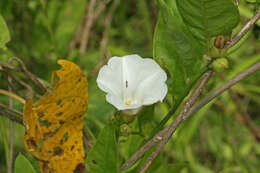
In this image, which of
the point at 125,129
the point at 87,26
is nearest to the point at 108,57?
the point at 87,26

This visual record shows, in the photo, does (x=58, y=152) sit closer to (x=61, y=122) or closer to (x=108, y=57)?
(x=61, y=122)

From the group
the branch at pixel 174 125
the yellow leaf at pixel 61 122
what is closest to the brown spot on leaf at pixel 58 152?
the yellow leaf at pixel 61 122

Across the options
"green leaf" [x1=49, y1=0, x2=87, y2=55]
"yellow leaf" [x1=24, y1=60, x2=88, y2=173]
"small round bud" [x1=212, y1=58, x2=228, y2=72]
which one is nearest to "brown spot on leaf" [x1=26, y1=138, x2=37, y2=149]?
"yellow leaf" [x1=24, y1=60, x2=88, y2=173]

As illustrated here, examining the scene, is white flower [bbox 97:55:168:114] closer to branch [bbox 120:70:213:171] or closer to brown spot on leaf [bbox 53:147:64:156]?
branch [bbox 120:70:213:171]

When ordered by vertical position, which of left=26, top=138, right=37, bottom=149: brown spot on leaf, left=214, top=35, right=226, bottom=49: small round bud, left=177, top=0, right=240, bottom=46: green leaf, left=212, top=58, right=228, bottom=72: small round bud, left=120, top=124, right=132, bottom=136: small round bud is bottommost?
left=26, top=138, right=37, bottom=149: brown spot on leaf

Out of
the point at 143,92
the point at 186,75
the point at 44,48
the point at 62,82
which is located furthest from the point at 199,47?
the point at 44,48

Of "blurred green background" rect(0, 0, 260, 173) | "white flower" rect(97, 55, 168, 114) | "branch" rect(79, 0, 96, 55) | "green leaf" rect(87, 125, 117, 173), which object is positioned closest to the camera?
"green leaf" rect(87, 125, 117, 173)

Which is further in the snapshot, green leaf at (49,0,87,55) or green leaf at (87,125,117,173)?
green leaf at (49,0,87,55)
